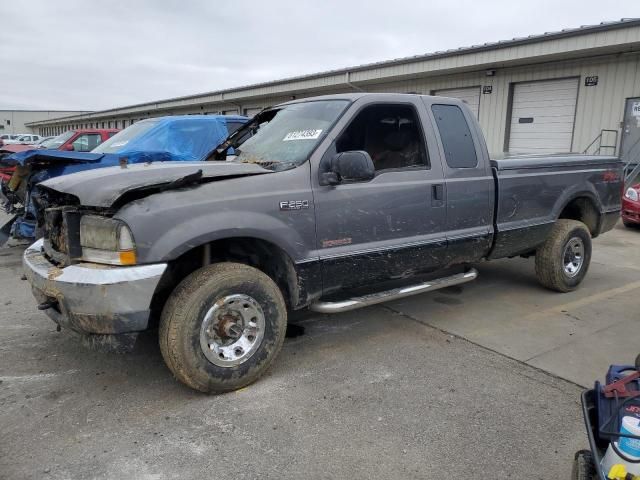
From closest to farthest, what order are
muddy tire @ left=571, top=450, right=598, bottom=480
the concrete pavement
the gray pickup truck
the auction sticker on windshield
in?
muddy tire @ left=571, top=450, right=598, bottom=480
the concrete pavement
the gray pickup truck
the auction sticker on windshield

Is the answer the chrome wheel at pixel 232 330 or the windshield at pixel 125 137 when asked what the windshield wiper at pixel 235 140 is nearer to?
the chrome wheel at pixel 232 330

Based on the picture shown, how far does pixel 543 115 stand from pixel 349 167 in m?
12.1

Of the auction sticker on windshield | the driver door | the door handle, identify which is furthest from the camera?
the door handle

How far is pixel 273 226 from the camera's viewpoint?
344 cm

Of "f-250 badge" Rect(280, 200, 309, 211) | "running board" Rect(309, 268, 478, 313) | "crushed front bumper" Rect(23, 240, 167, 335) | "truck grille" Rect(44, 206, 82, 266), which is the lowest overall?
"running board" Rect(309, 268, 478, 313)

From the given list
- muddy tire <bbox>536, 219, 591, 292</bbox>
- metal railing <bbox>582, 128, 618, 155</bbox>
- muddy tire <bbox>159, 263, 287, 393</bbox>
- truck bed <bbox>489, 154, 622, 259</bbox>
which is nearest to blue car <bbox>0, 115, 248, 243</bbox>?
muddy tire <bbox>159, 263, 287, 393</bbox>

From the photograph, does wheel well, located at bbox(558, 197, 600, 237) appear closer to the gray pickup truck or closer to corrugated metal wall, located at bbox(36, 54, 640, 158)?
the gray pickup truck

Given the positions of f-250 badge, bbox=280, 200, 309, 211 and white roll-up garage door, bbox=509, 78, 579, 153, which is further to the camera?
white roll-up garage door, bbox=509, 78, 579, 153

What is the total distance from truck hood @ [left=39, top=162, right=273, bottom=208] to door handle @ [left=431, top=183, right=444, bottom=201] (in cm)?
153

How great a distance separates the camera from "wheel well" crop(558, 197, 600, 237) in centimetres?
586

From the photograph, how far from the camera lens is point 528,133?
1416cm

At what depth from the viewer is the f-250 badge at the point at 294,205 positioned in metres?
3.49

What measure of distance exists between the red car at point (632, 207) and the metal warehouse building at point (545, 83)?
2876 millimetres

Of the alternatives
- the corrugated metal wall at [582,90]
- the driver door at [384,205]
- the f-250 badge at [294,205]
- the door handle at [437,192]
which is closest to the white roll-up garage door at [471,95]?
the corrugated metal wall at [582,90]
